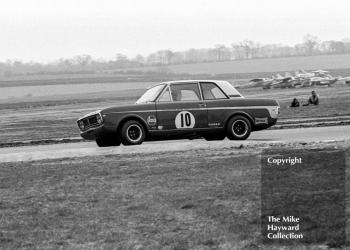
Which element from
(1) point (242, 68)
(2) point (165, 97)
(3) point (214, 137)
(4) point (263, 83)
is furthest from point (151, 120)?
(1) point (242, 68)

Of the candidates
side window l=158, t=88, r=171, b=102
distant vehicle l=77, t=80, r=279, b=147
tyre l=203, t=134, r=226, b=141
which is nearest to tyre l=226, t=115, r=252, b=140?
distant vehicle l=77, t=80, r=279, b=147

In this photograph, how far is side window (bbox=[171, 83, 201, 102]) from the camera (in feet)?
52.2

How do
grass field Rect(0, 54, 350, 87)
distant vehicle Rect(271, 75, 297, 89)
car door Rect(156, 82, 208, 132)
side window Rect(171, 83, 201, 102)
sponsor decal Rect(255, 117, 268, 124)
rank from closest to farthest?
car door Rect(156, 82, 208, 132) < side window Rect(171, 83, 201, 102) < sponsor decal Rect(255, 117, 268, 124) < distant vehicle Rect(271, 75, 297, 89) < grass field Rect(0, 54, 350, 87)

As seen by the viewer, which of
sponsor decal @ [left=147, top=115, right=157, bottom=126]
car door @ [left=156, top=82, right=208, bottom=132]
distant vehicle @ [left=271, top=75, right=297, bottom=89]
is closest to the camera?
sponsor decal @ [left=147, top=115, right=157, bottom=126]

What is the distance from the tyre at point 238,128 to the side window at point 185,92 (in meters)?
0.96

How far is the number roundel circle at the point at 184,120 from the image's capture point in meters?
15.7

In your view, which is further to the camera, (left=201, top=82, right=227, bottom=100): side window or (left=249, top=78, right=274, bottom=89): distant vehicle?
(left=249, top=78, right=274, bottom=89): distant vehicle

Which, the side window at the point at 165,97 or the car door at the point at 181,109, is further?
the side window at the point at 165,97

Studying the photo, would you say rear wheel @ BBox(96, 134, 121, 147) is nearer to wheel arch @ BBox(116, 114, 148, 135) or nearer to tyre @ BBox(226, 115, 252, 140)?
wheel arch @ BBox(116, 114, 148, 135)

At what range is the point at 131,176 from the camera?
1060 cm

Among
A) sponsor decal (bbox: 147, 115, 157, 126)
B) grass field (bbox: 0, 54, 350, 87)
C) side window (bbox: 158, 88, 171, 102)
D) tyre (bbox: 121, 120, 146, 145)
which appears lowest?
grass field (bbox: 0, 54, 350, 87)

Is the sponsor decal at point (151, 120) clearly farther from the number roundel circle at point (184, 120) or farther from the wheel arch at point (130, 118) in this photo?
the number roundel circle at point (184, 120)

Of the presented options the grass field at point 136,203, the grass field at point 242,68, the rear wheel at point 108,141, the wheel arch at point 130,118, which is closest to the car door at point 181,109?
the wheel arch at point 130,118

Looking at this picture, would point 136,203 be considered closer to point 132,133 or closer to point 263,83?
point 132,133
